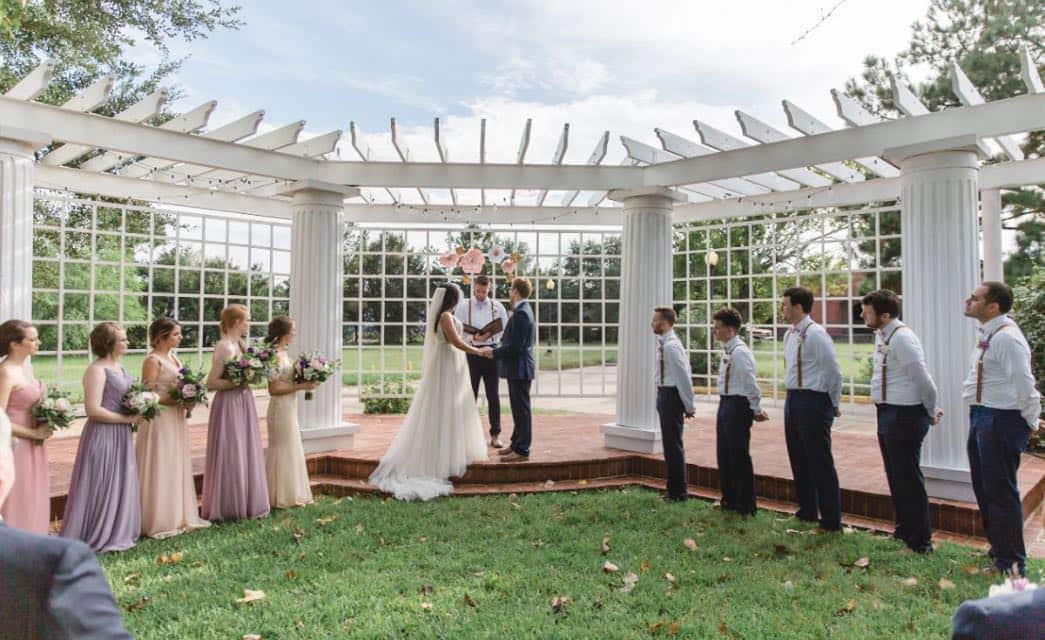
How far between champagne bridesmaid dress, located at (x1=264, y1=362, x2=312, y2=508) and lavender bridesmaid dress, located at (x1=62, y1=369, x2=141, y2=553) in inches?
45.6

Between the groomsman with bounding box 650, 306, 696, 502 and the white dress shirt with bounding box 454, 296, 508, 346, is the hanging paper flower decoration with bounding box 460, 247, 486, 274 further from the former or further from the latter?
the groomsman with bounding box 650, 306, 696, 502

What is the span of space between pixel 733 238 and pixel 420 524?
54.0 ft

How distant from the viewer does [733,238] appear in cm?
1950

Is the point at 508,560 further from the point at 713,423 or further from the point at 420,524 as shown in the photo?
the point at 713,423

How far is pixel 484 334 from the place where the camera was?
720 cm

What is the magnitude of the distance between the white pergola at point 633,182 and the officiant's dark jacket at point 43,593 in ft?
15.7

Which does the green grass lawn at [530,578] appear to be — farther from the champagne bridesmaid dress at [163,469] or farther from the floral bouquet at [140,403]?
the floral bouquet at [140,403]

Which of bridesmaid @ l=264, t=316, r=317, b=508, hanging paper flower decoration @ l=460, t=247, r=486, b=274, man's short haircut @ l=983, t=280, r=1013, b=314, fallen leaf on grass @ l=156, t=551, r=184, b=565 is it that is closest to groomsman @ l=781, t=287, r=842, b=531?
man's short haircut @ l=983, t=280, r=1013, b=314

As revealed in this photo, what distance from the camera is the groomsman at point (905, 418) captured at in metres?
4.46

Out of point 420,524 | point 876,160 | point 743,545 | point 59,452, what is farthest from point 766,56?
point 59,452

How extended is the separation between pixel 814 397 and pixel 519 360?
268 centimetres

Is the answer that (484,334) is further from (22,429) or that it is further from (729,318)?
(22,429)

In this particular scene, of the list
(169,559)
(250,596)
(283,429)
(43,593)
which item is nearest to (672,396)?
(283,429)

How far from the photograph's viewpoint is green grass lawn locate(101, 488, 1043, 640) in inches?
132
